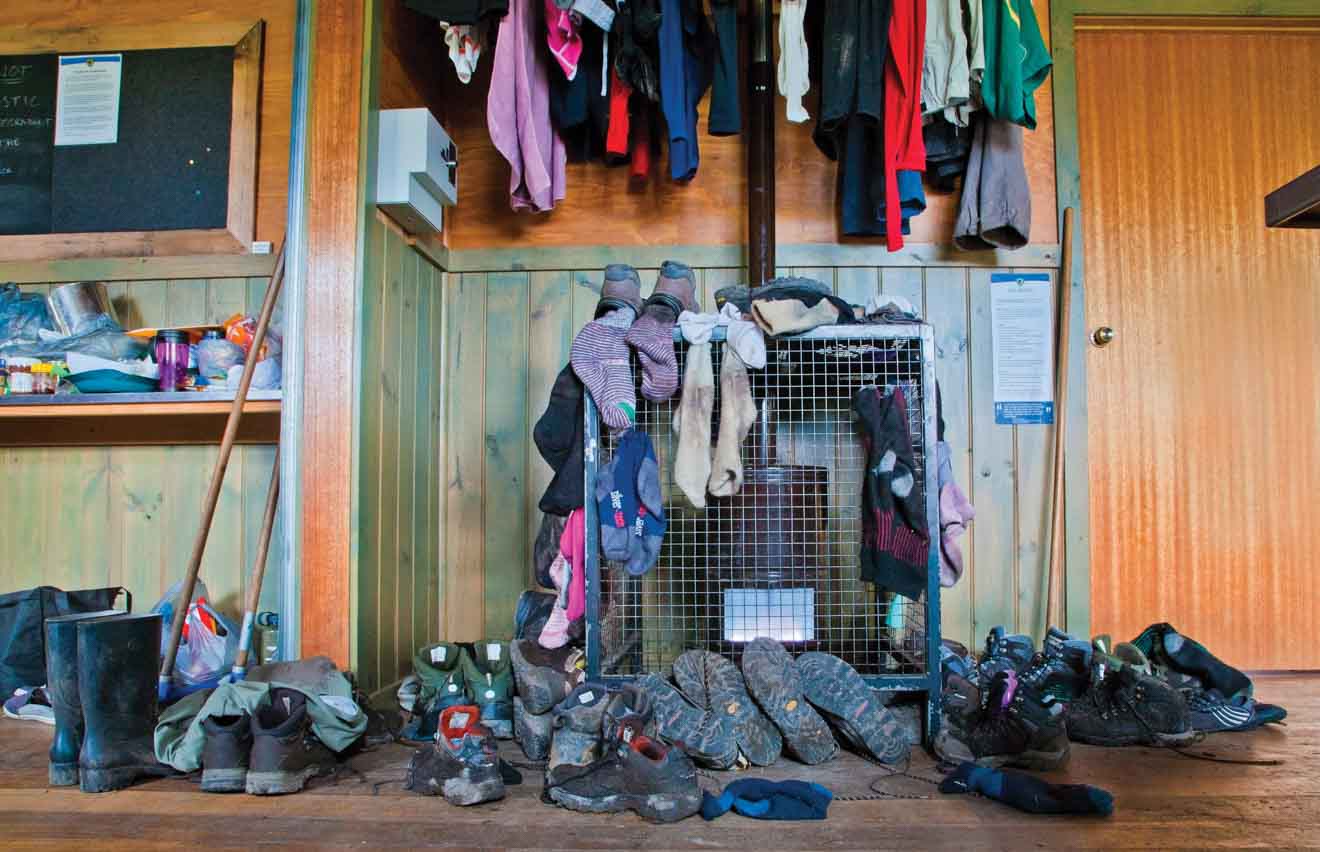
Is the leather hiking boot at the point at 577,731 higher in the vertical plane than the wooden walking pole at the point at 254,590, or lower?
lower

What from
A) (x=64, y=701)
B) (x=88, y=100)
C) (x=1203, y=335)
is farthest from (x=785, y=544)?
(x=88, y=100)

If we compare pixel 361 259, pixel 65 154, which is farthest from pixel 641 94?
pixel 65 154

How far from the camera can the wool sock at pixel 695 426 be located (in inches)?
86.1

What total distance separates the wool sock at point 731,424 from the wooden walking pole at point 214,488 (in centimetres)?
126

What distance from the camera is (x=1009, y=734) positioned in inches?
78.2

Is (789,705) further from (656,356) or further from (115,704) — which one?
(115,704)

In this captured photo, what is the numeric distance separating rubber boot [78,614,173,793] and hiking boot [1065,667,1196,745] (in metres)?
2.08

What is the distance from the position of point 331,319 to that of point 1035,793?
1927mm

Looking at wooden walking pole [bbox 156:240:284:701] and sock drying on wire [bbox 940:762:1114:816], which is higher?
wooden walking pole [bbox 156:240:284:701]

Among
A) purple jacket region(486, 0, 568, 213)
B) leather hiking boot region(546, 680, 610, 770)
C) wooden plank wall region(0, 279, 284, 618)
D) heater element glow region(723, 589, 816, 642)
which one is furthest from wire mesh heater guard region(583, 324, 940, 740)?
wooden plank wall region(0, 279, 284, 618)

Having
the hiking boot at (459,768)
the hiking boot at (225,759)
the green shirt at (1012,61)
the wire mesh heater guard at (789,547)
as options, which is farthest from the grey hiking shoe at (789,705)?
the green shirt at (1012,61)

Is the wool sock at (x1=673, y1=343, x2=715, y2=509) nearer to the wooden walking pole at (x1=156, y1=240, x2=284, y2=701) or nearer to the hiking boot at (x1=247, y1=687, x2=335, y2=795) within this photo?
the hiking boot at (x1=247, y1=687, x2=335, y2=795)

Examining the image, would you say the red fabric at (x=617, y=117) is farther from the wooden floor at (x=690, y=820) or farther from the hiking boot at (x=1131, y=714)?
the hiking boot at (x=1131, y=714)

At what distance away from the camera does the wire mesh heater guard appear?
2215 mm
